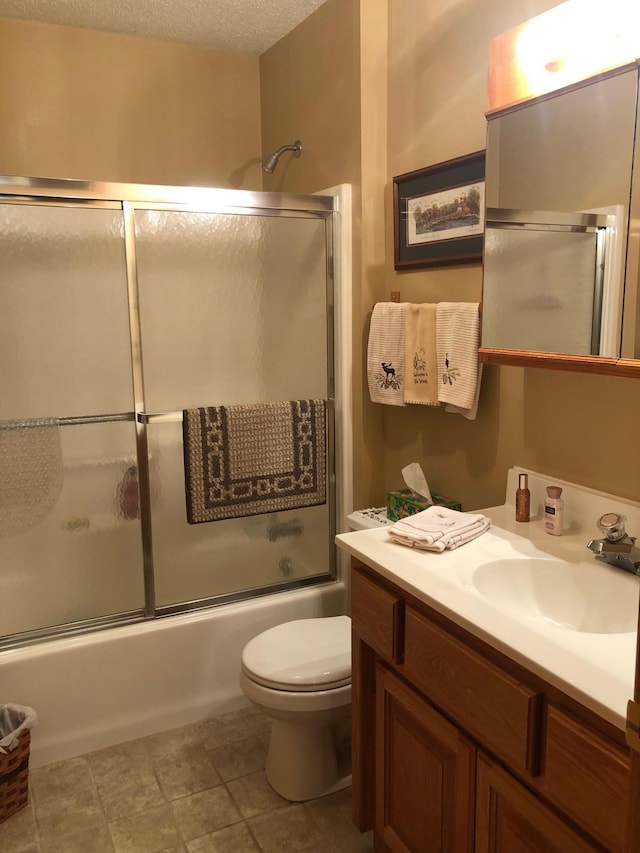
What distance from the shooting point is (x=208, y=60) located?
9.54ft

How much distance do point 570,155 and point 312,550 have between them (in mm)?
1661

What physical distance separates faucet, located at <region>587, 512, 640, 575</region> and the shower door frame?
3.91ft

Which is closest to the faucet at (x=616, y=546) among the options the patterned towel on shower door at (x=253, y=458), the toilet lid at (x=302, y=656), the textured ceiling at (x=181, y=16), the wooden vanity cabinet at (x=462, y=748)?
the wooden vanity cabinet at (x=462, y=748)

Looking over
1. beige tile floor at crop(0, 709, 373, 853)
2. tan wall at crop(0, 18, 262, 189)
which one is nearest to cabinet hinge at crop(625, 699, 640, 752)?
beige tile floor at crop(0, 709, 373, 853)

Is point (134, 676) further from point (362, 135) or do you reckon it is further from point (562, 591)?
point (362, 135)

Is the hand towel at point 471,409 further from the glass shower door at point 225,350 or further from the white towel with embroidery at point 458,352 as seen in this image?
the glass shower door at point 225,350

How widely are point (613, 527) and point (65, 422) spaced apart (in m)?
1.64

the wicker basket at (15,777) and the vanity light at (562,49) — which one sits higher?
the vanity light at (562,49)

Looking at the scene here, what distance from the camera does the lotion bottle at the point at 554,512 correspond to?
1.69 metres

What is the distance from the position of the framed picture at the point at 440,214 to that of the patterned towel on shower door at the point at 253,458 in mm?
628

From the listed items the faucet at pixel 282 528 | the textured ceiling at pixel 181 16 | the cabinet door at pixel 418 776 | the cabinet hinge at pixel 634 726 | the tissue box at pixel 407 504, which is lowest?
the cabinet door at pixel 418 776

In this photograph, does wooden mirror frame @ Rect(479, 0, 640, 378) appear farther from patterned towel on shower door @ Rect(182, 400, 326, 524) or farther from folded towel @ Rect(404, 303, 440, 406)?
patterned towel on shower door @ Rect(182, 400, 326, 524)

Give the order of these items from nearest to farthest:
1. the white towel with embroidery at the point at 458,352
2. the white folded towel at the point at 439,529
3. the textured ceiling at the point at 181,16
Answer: the white folded towel at the point at 439,529 < the white towel with embroidery at the point at 458,352 < the textured ceiling at the point at 181,16

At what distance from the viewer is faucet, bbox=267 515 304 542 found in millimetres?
2605
